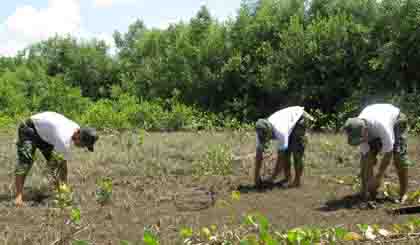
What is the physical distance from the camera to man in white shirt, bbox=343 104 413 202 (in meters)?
5.89

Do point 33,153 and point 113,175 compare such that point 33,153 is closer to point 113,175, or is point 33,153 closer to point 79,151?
point 113,175

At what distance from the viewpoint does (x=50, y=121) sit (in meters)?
6.29

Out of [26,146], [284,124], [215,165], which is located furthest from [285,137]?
[26,146]

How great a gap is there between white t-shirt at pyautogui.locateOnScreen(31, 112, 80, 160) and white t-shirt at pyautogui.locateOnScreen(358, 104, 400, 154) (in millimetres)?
3275

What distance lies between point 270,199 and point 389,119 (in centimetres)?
170

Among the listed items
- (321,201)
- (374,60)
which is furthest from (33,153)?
(374,60)

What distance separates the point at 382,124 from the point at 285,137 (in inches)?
53.0

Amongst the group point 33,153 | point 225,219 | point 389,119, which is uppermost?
point 389,119

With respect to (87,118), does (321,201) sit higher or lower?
lower

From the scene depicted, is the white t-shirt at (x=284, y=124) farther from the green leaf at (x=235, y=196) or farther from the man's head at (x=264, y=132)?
the green leaf at (x=235, y=196)

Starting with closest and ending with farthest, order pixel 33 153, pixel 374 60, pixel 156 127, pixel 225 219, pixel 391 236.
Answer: pixel 391 236 < pixel 225 219 < pixel 33 153 < pixel 374 60 < pixel 156 127

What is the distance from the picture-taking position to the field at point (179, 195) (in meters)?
5.39

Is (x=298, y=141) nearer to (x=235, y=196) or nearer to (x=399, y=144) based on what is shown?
(x=399, y=144)

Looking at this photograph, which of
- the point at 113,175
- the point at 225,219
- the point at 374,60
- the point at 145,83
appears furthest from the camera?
the point at 145,83
